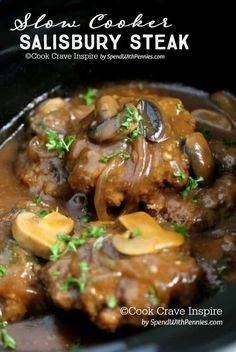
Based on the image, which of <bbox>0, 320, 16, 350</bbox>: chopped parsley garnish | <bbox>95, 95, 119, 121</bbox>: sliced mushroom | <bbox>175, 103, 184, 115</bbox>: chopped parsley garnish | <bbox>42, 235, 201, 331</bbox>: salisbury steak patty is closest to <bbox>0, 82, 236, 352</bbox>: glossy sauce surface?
<bbox>0, 320, 16, 350</bbox>: chopped parsley garnish

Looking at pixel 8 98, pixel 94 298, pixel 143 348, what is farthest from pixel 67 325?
pixel 8 98

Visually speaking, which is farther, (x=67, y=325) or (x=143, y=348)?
(x=67, y=325)

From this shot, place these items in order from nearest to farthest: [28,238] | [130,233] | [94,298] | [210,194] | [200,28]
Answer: [94,298] < [130,233] < [28,238] < [210,194] < [200,28]

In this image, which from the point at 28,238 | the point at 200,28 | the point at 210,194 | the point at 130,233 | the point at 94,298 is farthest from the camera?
the point at 200,28

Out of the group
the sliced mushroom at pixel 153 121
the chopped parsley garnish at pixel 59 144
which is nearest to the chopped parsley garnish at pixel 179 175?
the sliced mushroom at pixel 153 121

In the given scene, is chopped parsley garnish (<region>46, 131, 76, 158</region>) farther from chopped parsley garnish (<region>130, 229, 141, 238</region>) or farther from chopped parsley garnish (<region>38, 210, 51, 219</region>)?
chopped parsley garnish (<region>130, 229, 141, 238</region>)

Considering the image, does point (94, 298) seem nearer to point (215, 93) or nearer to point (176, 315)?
point (176, 315)

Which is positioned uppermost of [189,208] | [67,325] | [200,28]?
[200,28]
